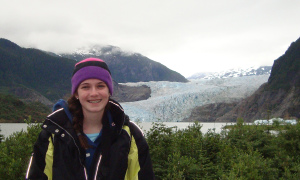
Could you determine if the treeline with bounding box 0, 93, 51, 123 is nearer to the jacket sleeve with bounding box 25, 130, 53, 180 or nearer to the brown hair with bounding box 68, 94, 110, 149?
the brown hair with bounding box 68, 94, 110, 149

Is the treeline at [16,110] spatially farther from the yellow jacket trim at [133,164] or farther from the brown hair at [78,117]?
the yellow jacket trim at [133,164]

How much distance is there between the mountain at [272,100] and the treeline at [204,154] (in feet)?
98.9

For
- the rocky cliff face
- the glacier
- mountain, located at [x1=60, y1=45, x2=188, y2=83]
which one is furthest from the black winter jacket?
mountain, located at [x1=60, y1=45, x2=188, y2=83]

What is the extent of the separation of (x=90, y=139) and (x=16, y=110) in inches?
1783

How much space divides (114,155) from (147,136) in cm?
332

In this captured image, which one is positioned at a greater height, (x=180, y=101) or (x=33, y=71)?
(x=33, y=71)

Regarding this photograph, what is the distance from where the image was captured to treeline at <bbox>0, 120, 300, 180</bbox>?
3641mm

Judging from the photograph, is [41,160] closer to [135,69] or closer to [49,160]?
[49,160]

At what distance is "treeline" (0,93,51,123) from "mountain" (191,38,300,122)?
25.3 meters

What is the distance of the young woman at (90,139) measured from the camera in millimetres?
1893

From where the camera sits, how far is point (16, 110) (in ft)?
139

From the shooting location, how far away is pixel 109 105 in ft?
7.20

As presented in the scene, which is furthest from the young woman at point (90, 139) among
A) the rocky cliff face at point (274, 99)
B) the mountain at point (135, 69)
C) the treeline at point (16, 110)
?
the mountain at point (135, 69)

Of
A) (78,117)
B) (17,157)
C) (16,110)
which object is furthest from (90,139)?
(16,110)
